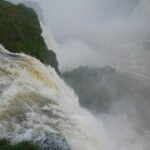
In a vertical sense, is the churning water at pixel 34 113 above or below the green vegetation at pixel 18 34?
below

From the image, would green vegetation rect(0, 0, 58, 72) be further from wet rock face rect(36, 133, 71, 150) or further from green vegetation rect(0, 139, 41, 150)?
green vegetation rect(0, 139, 41, 150)

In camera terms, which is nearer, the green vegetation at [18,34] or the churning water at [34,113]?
the churning water at [34,113]

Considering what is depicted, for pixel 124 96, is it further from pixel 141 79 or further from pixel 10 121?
pixel 10 121

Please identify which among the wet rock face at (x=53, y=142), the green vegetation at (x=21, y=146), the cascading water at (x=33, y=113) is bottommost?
the green vegetation at (x=21, y=146)

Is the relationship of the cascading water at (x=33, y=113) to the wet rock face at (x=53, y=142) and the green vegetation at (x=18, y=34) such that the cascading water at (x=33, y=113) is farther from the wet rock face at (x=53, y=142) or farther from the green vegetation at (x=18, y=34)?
the green vegetation at (x=18, y=34)

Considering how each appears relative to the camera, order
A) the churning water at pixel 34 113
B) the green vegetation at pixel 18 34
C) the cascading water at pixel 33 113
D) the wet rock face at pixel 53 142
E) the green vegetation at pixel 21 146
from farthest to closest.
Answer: the green vegetation at pixel 18 34 < the cascading water at pixel 33 113 < the churning water at pixel 34 113 < the wet rock face at pixel 53 142 < the green vegetation at pixel 21 146

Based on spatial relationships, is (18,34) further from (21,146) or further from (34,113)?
(21,146)

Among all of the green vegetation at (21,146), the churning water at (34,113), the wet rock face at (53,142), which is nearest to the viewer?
the green vegetation at (21,146)

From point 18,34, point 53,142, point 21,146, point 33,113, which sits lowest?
point 21,146

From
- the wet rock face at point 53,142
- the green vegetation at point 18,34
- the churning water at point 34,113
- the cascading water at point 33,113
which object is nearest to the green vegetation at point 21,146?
the wet rock face at point 53,142

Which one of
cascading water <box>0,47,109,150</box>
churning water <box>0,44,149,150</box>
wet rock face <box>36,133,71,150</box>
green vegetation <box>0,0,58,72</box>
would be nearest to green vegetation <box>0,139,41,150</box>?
wet rock face <box>36,133,71,150</box>

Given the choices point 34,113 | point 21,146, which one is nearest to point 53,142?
point 21,146
